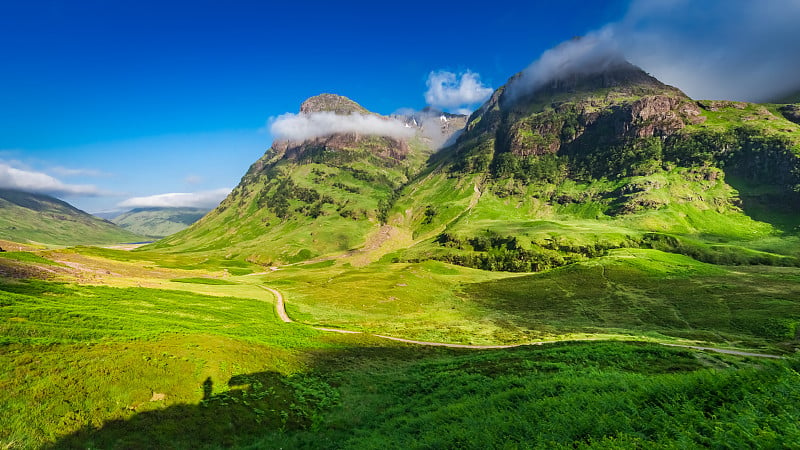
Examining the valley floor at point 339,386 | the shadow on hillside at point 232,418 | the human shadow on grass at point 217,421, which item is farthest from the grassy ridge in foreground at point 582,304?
the human shadow on grass at point 217,421

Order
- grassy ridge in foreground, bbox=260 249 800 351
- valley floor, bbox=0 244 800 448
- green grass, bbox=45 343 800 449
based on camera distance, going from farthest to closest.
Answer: grassy ridge in foreground, bbox=260 249 800 351 < valley floor, bbox=0 244 800 448 < green grass, bbox=45 343 800 449

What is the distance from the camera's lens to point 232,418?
18.5 metres

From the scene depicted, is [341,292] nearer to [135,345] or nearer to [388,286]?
[388,286]

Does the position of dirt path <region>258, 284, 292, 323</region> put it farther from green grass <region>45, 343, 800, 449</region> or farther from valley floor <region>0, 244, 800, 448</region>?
green grass <region>45, 343, 800, 449</region>

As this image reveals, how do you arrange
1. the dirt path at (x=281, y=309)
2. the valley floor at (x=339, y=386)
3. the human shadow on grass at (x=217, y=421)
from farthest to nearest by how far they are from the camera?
the dirt path at (x=281, y=309) < the human shadow on grass at (x=217, y=421) < the valley floor at (x=339, y=386)

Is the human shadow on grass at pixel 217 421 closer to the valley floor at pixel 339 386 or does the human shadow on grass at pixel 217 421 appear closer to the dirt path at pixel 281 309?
the valley floor at pixel 339 386

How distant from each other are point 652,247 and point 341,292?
180 m

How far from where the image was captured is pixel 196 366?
22.7 meters

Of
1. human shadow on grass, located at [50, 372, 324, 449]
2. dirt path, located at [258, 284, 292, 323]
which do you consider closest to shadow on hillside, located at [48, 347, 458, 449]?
human shadow on grass, located at [50, 372, 324, 449]

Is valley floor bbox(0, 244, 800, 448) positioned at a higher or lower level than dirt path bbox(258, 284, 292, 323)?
higher

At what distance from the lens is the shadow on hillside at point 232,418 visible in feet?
48.6

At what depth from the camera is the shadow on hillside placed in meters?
14.8

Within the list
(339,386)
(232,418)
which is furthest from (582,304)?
(232,418)

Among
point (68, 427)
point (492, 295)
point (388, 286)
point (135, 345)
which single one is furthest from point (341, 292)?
point (68, 427)
